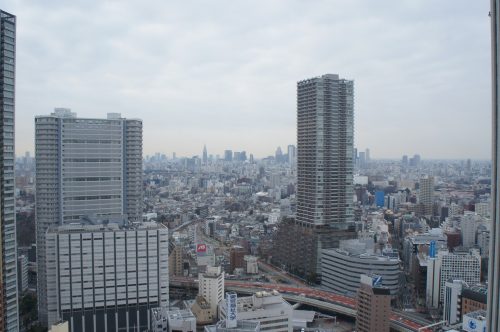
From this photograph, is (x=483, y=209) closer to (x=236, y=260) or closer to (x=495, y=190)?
(x=236, y=260)

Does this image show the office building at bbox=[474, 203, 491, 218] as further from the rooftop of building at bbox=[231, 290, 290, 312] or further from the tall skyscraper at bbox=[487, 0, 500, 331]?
the tall skyscraper at bbox=[487, 0, 500, 331]

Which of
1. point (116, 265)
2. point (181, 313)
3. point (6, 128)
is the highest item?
point (6, 128)

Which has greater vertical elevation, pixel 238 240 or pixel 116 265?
pixel 116 265

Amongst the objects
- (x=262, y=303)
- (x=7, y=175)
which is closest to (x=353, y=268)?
(x=262, y=303)

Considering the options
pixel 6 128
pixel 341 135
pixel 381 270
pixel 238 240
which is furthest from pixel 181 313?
pixel 238 240

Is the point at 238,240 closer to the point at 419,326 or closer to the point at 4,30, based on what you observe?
the point at 419,326

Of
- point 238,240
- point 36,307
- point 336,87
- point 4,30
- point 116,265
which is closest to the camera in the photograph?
point 4,30

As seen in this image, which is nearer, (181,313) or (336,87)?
(181,313)
